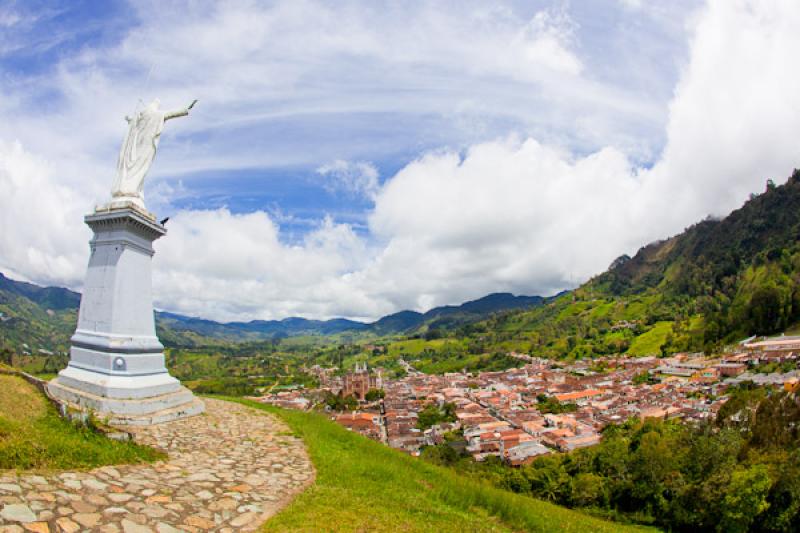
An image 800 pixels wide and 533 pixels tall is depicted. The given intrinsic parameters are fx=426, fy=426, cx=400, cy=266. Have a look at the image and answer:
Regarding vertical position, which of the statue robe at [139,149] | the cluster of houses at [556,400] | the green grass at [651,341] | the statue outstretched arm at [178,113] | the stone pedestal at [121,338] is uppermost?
the statue outstretched arm at [178,113]

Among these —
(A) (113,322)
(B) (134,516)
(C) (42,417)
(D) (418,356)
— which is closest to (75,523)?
(B) (134,516)

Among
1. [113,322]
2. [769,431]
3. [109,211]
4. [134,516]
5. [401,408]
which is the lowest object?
[401,408]

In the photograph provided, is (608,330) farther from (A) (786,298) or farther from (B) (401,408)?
(B) (401,408)

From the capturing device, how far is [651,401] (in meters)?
52.9

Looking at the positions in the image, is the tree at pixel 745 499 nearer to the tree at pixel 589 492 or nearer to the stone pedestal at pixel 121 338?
the tree at pixel 589 492

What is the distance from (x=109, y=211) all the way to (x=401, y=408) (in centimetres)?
6010

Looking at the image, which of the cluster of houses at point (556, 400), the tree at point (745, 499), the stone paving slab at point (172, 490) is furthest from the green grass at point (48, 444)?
the cluster of houses at point (556, 400)

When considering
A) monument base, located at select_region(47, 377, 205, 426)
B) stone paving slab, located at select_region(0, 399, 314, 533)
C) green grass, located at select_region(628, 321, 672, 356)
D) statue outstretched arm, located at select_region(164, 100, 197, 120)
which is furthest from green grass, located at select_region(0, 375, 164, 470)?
green grass, located at select_region(628, 321, 672, 356)

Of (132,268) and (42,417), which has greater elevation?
(132,268)

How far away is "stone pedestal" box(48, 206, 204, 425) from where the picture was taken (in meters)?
10.1

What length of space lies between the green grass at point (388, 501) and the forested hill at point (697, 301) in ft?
300

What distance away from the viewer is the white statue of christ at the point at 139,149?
40.5ft

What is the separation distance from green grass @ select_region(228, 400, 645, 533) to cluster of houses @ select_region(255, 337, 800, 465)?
2825cm

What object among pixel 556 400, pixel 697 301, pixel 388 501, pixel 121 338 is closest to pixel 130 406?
pixel 121 338
